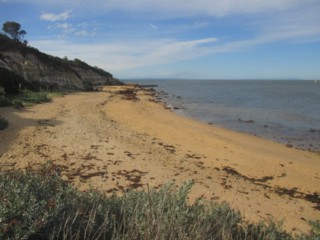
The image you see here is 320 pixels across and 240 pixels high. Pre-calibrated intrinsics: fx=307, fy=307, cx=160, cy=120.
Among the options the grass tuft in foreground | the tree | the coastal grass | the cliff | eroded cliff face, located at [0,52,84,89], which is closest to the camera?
the grass tuft in foreground

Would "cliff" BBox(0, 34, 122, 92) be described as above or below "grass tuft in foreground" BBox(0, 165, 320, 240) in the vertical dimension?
above

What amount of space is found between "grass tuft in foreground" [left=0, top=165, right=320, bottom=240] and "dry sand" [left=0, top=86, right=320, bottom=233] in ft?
6.05

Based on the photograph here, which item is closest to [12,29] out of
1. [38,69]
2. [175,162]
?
[38,69]

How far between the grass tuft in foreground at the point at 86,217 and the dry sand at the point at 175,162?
6.05 feet

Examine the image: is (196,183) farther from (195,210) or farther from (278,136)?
(278,136)

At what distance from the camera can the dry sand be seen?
816 cm

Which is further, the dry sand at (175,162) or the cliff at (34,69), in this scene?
the cliff at (34,69)

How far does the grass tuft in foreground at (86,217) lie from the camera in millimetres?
3049

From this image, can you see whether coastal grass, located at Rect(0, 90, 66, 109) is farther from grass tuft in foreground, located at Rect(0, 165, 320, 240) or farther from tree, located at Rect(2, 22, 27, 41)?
tree, located at Rect(2, 22, 27, 41)

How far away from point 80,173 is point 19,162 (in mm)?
2019

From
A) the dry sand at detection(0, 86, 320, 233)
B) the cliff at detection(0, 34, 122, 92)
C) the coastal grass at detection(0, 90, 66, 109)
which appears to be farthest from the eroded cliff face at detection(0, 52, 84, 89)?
the dry sand at detection(0, 86, 320, 233)

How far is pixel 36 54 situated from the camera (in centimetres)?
3947

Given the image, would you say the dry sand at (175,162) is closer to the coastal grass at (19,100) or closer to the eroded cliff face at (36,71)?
the coastal grass at (19,100)

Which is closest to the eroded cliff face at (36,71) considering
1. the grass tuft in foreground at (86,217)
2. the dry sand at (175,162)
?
the dry sand at (175,162)
